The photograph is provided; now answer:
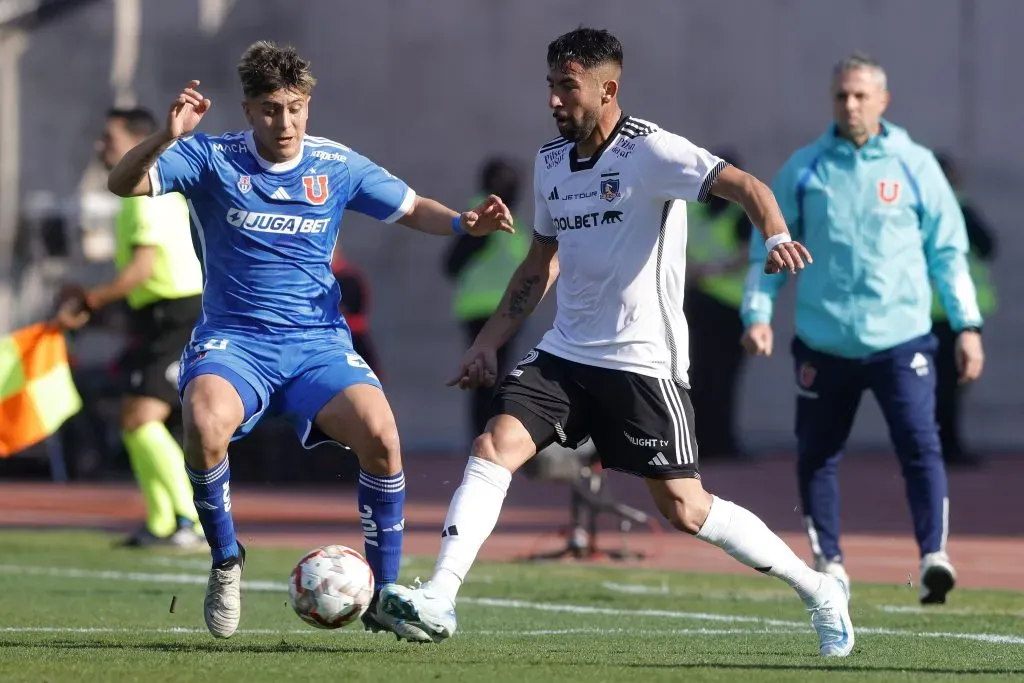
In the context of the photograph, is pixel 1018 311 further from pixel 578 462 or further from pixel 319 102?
pixel 578 462

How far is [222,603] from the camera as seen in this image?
281 inches

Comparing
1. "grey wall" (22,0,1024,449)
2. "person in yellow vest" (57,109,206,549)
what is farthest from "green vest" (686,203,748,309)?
"person in yellow vest" (57,109,206,549)

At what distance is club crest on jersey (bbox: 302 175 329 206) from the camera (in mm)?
7609

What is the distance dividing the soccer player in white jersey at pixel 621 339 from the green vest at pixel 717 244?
999 centimetres

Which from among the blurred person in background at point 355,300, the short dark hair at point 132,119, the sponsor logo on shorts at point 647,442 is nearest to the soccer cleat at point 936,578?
the sponsor logo on shorts at point 647,442

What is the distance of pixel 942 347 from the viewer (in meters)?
16.6

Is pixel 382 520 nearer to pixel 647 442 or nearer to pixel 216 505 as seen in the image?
pixel 216 505

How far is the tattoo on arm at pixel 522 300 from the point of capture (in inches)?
289

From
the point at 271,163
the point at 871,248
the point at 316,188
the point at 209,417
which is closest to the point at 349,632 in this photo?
the point at 209,417

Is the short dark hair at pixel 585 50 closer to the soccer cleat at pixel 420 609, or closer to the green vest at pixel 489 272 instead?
the soccer cleat at pixel 420 609

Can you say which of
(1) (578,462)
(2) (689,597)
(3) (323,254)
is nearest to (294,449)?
(1) (578,462)

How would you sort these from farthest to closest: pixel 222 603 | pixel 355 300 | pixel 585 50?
1. pixel 355 300
2. pixel 222 603
3. pixel 585 50

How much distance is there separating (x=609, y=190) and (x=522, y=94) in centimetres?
1430

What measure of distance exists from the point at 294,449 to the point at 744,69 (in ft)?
22.3
